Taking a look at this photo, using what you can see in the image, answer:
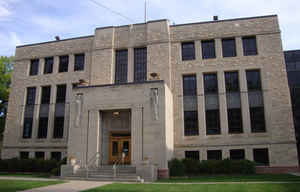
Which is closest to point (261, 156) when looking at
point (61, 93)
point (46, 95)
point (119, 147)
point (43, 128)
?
point (119, 147)

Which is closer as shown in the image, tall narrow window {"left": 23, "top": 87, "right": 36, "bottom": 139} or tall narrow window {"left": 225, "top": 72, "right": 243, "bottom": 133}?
tall narrow window {"left": 225, "top": 72, "right": 243, "bottom": 133}

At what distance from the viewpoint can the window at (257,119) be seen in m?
24.8

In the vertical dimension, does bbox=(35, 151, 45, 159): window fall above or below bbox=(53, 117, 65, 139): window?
below

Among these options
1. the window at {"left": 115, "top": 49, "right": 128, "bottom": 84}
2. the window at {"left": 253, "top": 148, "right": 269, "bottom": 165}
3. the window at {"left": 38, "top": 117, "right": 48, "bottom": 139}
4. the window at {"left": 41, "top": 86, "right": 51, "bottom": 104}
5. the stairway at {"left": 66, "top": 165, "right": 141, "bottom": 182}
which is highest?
the window at {"left": 115, "top": 49, "right": 128, "bottom": 84}

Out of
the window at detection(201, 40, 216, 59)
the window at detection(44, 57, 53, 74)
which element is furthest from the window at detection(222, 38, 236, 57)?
the window at detection(44, 57, 53, 74)

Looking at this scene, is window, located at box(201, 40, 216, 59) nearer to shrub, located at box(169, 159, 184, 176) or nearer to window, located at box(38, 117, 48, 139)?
shrub, located at box(169, 159, 184, 176)

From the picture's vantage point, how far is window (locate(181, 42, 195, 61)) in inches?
1105

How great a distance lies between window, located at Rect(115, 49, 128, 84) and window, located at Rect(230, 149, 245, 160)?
13.0m

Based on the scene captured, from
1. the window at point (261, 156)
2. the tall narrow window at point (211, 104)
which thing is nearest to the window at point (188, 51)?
the tall narrow window at point (211, 104)

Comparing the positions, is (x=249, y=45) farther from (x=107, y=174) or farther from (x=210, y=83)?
(x=107, y=174)

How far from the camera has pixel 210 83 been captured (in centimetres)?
2698

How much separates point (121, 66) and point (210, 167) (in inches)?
557

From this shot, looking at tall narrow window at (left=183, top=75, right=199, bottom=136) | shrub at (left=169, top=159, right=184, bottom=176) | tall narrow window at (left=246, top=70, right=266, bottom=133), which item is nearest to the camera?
shrub at (left=169, top=159, right=184, bottom=176)

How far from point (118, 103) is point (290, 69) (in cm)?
2742
